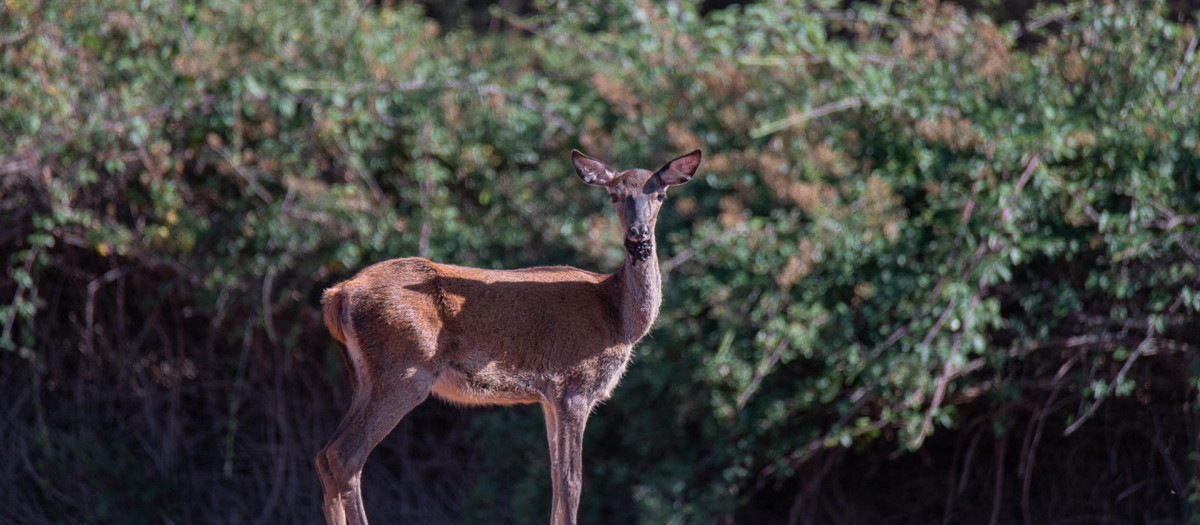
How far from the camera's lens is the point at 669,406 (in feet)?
25.3

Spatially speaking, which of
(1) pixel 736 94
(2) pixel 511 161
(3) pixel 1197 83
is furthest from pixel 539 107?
(3) pixel 1197 83

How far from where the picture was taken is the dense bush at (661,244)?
6.99 metres

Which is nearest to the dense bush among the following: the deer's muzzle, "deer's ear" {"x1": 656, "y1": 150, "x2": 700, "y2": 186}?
"deer's ear" {"x1": 656, "y1": 150, "x2": 700, "y2": 186}

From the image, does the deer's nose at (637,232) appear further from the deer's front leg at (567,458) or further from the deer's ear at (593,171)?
the deer's front leg at (567,458)

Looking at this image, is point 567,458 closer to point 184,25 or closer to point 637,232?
point 637,232

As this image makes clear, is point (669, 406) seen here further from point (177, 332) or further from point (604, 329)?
point (177, 332)

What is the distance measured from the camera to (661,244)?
25.8 ft

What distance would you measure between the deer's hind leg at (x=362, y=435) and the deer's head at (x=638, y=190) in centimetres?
104

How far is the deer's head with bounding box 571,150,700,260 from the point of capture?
4.98 metres

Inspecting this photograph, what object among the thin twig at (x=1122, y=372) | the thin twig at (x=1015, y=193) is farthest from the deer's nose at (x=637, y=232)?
the thin twig at (x=1122, y=372)

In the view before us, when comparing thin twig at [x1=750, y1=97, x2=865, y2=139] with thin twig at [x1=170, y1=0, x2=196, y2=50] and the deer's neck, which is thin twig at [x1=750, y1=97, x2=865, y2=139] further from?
thin twig at [x1=170, y1=0, x2=196, y2=50]

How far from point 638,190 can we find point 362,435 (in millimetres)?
1531

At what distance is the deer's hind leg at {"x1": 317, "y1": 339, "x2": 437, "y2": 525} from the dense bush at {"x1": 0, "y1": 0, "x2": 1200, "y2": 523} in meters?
2.56

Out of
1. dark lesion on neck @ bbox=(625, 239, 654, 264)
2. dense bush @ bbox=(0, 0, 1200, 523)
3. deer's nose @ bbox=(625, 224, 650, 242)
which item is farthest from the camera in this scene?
dense bush @ bbox=(0, 0, 1200, 523)
